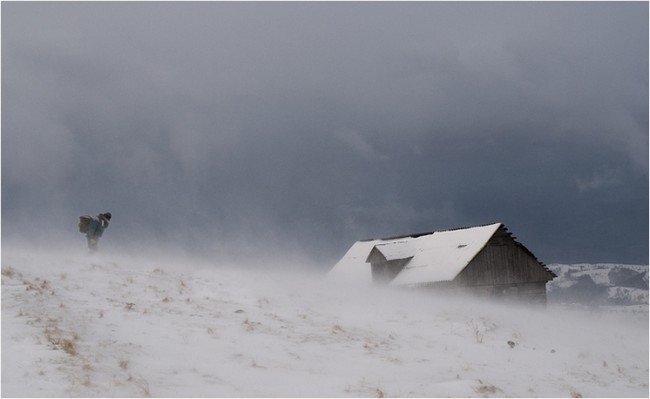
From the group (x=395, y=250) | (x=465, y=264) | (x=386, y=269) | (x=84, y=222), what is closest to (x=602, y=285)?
(x=395, y=250)

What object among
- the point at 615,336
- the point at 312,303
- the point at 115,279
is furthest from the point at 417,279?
the point at 115,279

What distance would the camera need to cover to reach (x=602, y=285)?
179 metres

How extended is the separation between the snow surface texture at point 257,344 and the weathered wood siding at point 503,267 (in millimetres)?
21764

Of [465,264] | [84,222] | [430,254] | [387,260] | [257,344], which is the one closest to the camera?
[257,344]

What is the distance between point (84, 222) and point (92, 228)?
406 mm

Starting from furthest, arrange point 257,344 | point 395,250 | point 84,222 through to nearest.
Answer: point 395,250 < point 84,222 < point 257,344

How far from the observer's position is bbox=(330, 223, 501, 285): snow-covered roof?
42562 millimetres

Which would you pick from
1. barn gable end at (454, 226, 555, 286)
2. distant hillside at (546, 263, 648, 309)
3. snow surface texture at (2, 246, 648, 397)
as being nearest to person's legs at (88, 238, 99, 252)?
snow surface texture at (2, 246, 648, 397)

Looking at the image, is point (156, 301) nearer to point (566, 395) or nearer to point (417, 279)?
point (566, 395)

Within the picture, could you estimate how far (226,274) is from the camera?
828 inches

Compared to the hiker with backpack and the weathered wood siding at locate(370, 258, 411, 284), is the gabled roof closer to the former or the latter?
the weathered wood siding at locate(370, 258, 411, 284)

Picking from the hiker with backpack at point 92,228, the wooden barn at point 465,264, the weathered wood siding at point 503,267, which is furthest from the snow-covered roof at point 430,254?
the hiker with backpack at point 92,228

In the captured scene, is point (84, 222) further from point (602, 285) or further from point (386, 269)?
point (602, 285)

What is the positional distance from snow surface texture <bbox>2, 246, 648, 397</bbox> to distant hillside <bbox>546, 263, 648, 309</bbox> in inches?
5846
